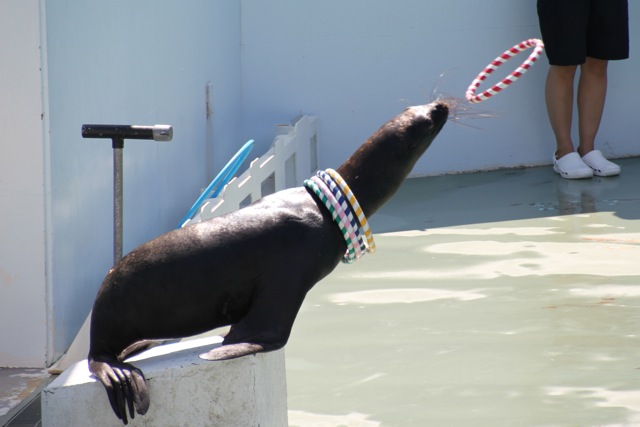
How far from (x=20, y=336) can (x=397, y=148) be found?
1.69 metres

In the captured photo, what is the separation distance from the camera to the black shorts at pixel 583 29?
6.88 metres

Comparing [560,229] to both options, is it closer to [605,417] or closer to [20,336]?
[605,417]

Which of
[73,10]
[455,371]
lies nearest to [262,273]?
[455,371]

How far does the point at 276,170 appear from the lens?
20.3 ft

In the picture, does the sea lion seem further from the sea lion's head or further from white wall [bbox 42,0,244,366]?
white wall [bbox 42,0,244,366]

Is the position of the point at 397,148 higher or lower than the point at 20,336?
higher

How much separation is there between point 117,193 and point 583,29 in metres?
4.44

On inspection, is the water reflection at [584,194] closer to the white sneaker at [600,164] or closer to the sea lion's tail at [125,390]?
the white sneaker at [600,164]

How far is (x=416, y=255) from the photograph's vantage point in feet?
17.8

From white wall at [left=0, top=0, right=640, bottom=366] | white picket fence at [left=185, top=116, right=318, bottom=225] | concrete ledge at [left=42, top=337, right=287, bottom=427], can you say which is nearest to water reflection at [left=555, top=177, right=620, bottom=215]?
white wall at [left=0, top=0, right=640, bottom=366]

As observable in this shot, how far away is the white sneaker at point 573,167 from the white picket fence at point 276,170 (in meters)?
1.68

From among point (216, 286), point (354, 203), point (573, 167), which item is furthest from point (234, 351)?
point (573, 167)

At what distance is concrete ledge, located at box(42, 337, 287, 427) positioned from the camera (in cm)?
281

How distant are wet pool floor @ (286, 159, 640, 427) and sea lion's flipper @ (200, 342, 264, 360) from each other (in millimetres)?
720
